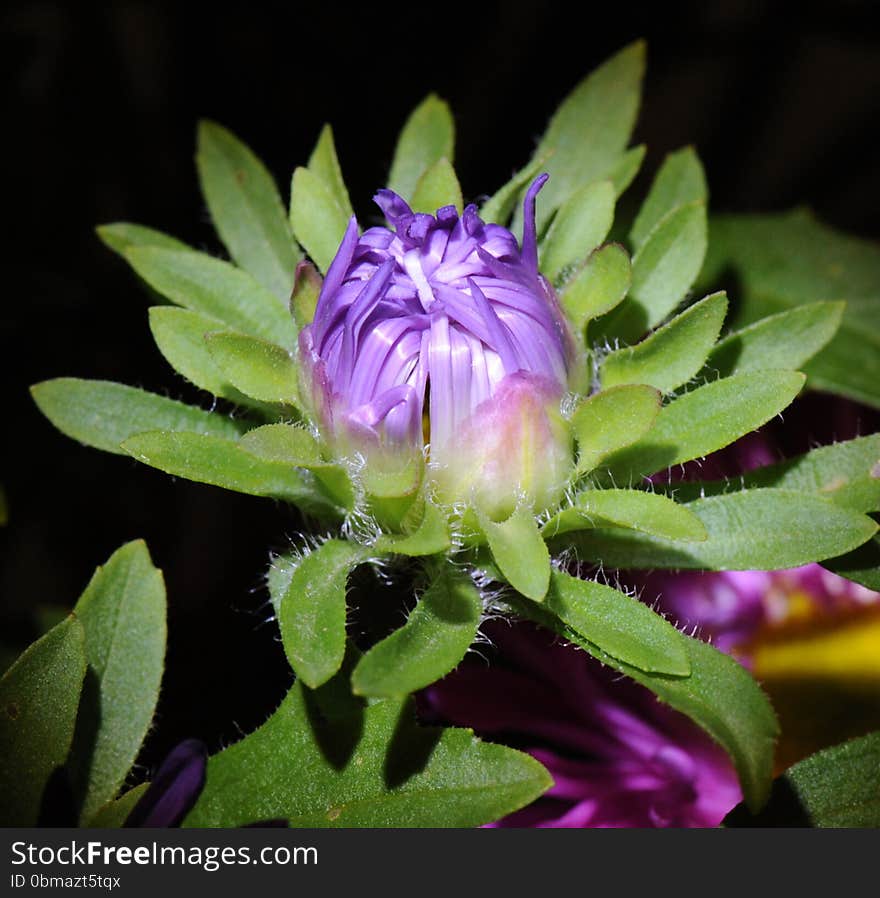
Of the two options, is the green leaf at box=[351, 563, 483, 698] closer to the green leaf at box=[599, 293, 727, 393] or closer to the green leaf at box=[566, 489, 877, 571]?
the green leaf at box=[566, 489, 877, 571]

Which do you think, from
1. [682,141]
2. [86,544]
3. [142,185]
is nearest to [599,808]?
[86,544]

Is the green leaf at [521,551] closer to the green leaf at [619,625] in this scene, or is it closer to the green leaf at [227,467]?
the green leaf at [619,625]

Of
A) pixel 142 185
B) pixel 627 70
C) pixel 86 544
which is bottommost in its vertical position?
pixel 86 544

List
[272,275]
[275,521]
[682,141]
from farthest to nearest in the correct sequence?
[682,141], [275,521], [272,275]

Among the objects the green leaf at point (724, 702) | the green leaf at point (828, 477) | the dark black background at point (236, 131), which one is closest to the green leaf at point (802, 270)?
the dark black background at point (236, 131)

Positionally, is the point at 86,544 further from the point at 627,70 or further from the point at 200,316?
the point at 627,70

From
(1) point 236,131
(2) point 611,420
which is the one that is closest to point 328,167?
(2) point 611,420

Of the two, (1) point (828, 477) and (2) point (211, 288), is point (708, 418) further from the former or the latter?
(2) point (211, 288)
